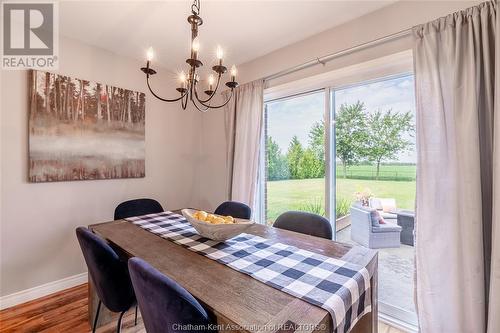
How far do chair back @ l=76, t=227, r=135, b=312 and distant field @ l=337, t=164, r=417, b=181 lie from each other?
1883 millimetres

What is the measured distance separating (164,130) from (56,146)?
1.15 m

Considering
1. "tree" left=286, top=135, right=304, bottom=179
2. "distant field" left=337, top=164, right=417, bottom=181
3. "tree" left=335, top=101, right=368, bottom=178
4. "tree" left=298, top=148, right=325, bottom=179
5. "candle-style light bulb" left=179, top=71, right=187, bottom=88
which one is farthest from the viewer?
"tree" left=286, top=135, right=304, bottom=179

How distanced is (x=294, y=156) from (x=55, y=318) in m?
2.55

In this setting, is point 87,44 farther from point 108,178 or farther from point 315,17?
point 315,17

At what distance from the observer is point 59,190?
86.8 inches

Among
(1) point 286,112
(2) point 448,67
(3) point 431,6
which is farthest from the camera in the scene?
(1) point 286,112

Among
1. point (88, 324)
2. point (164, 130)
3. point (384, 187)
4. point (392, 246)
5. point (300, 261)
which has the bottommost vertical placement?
point (88, 324)

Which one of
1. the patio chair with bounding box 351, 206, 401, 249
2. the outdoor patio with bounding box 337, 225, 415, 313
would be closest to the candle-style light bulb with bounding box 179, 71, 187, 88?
the patio chair with bounding box 351, 206, 401, 249

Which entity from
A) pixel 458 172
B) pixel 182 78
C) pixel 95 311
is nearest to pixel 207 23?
pixel 182 78

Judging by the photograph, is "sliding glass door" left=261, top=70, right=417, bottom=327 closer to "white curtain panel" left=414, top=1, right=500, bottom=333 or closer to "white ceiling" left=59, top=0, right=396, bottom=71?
"white curtain panel" left=414, top=1, right=500, bottom=333

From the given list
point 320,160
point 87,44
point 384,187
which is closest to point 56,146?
point 87,44

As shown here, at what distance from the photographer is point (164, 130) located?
3.01 metres

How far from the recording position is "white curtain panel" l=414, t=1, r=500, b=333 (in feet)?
4.27

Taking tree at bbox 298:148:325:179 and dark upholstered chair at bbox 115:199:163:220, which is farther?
tree at bbox 298:148:325:179
